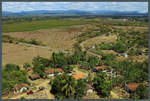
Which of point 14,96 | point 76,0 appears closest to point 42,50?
point 14,96

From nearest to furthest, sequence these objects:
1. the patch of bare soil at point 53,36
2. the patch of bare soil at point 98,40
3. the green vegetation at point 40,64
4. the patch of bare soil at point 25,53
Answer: the green vegetation at point 40,64 < the patch of bare soil at point 25,53 < the patch of bare soil at point 53,36 < the patch of bare soil at point 98,40

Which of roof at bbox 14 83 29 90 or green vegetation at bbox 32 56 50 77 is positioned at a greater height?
green vegetation at bbox 32 56 50 77

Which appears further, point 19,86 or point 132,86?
point 132,86

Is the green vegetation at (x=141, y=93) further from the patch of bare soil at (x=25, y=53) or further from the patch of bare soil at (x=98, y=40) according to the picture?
the patch of bare soil at (x=98, y=40)

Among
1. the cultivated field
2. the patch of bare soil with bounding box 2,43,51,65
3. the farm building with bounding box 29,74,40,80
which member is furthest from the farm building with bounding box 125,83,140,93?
the patch of bare soil with bounding box 2,43,51,65

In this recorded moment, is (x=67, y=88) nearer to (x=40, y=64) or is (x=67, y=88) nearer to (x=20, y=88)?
(x=20, y=88)

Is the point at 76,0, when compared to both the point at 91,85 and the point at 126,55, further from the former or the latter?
the point at 126,55

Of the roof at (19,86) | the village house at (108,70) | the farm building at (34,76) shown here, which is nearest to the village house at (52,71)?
the farm building at (34,76)

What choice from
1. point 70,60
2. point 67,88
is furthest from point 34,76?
point 70,60

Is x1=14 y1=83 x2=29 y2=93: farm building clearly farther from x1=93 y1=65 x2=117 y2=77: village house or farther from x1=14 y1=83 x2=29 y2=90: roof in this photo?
x1=93 y1=65 x2=117 y2=77: village house

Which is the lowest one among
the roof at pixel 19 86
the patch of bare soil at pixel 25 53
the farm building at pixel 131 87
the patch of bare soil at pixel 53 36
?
the farm building at pixel 131 87

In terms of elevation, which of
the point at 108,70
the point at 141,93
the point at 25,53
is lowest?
the point at 141,93

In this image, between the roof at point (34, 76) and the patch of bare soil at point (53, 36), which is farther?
the patch of bare soil at point (53, 36)
